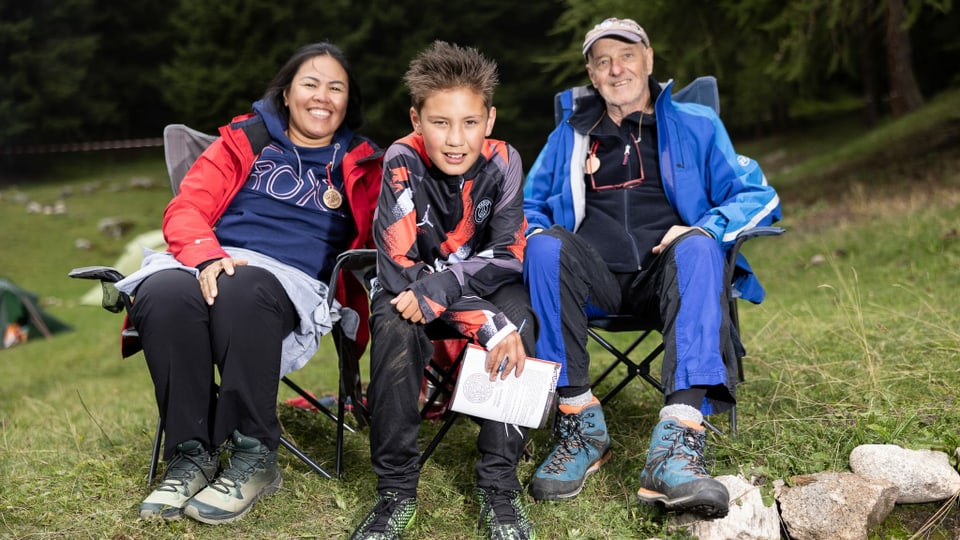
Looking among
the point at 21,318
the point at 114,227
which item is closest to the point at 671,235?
the point at 21,318

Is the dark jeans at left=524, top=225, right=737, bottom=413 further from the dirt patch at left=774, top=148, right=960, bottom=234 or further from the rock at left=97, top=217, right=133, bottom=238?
the rock at left=97, top=217, right=133, bottom=238

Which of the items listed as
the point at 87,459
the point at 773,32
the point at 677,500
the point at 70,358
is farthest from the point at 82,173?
the point at 677,500

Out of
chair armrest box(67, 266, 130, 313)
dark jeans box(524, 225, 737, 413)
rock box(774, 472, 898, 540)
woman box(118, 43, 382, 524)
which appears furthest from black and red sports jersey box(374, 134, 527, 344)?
rock box(774, 472, 898, 540)

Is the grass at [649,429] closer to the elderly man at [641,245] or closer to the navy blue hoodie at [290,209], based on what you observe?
the elderly man at [641,245]

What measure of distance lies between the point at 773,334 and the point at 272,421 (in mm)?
2317

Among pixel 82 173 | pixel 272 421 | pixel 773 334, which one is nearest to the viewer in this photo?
pixel 272 421

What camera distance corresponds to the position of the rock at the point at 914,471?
2.34m

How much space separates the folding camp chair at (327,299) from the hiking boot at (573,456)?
611mm

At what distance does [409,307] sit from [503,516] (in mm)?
580

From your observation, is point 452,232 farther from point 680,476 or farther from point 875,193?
point 875,193

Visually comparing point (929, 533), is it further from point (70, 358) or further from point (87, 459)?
point (70, 358)

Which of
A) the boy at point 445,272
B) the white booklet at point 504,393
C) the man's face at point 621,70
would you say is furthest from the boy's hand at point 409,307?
the man's face at point 621,70

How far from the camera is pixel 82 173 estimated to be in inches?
823

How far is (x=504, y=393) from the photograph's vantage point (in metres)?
2.33
